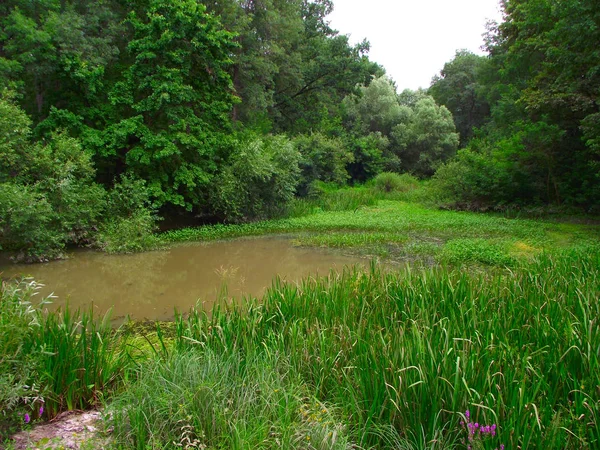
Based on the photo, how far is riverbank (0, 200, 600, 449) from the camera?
2.58m

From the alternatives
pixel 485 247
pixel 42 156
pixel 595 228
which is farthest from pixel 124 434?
pixel 595 228

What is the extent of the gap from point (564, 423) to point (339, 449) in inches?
48.8

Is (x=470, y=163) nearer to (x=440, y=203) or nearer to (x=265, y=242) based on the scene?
(x=440, y=203)

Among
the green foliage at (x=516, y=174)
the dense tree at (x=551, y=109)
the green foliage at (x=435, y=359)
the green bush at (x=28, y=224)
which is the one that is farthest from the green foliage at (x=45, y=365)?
the green foliage at (x=516, y=174)

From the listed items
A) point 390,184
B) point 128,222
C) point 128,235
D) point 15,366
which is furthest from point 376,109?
point 15,366

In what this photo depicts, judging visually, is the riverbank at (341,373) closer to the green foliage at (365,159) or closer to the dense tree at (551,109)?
the dense tree at (551,109)

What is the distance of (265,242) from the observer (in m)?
12.9

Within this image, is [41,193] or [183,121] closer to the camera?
[41,193]

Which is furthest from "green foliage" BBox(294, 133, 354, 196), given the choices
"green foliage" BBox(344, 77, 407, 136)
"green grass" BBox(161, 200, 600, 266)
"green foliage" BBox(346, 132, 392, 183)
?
"green foliage" BBox(344, 77, 407, 136)

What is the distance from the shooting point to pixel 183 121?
553 inches

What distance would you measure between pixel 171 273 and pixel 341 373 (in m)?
6.87

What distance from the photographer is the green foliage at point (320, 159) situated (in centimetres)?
2162

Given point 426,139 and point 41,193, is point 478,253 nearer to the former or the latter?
point 41,193

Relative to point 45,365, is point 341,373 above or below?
below
